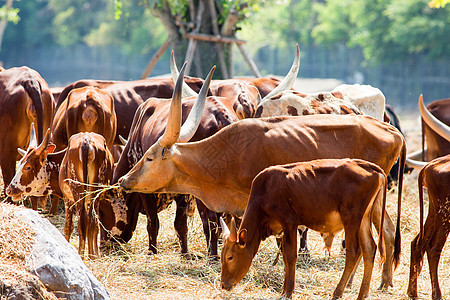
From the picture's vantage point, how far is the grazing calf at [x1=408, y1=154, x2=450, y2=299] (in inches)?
200

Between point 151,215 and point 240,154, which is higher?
point 240,154

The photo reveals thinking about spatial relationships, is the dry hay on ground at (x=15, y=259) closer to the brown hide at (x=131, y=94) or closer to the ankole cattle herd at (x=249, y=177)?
the ankole cattle herd at (x=249, y=177)

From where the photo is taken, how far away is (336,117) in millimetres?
5879

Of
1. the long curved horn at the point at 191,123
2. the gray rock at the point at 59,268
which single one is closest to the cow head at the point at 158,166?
the long curved horn at the point at 191,123

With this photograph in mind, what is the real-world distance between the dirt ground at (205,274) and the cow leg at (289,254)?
10.3 inches

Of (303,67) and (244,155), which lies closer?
(244,155)

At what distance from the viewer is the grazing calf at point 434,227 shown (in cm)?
508

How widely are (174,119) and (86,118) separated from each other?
6.82 feet

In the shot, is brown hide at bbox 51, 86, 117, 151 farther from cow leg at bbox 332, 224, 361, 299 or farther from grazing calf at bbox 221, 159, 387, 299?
cow leg at bbox 332, 224, 361, 299

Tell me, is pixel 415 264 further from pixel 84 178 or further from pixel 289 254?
pixel 84 178

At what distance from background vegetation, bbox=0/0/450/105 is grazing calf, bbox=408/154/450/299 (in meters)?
15.3

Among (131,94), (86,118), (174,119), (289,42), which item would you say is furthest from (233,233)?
(289,42)

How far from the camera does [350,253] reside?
4.79m

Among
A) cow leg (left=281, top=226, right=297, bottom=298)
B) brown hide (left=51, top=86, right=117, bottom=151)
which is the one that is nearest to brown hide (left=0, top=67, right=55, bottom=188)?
brown hide (left=51, top=86, right=117, bottom=151)
